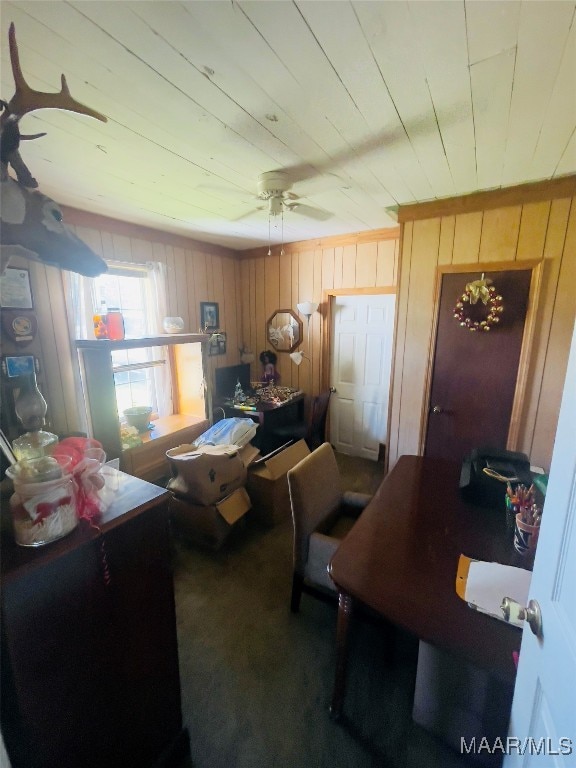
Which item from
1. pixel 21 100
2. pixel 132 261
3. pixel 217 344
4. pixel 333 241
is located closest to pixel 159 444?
pixel 217 344

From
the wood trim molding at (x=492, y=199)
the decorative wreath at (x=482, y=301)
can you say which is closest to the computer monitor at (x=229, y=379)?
the wood trim molding at (x=492, y=199)

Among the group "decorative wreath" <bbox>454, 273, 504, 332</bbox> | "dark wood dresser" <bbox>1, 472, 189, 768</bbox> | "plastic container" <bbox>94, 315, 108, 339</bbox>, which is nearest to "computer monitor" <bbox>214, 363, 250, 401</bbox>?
"plastic container" <bbox>94, 315, 108, 339</bbox>

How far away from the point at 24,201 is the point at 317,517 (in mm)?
1649

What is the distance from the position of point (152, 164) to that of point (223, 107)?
68 cm

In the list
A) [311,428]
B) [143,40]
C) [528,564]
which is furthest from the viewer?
[311,428]

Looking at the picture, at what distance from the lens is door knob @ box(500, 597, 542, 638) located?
0.70 meters

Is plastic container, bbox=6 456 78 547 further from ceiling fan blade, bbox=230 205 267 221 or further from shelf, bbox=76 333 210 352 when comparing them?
ceiling fan blade, bbox=230 205 267 221

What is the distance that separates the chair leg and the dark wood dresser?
732 millimetres

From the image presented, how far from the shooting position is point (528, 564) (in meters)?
1.15

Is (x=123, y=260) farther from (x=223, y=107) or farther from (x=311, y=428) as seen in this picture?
(x=311, y=428)

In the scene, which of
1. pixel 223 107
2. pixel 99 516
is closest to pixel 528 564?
pixel 99 516

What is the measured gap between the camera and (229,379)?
12.3ft

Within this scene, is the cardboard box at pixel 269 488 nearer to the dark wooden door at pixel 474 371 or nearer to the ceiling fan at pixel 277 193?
the dark wooden door at pixel 474 371

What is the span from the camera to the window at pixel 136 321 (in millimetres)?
2600
